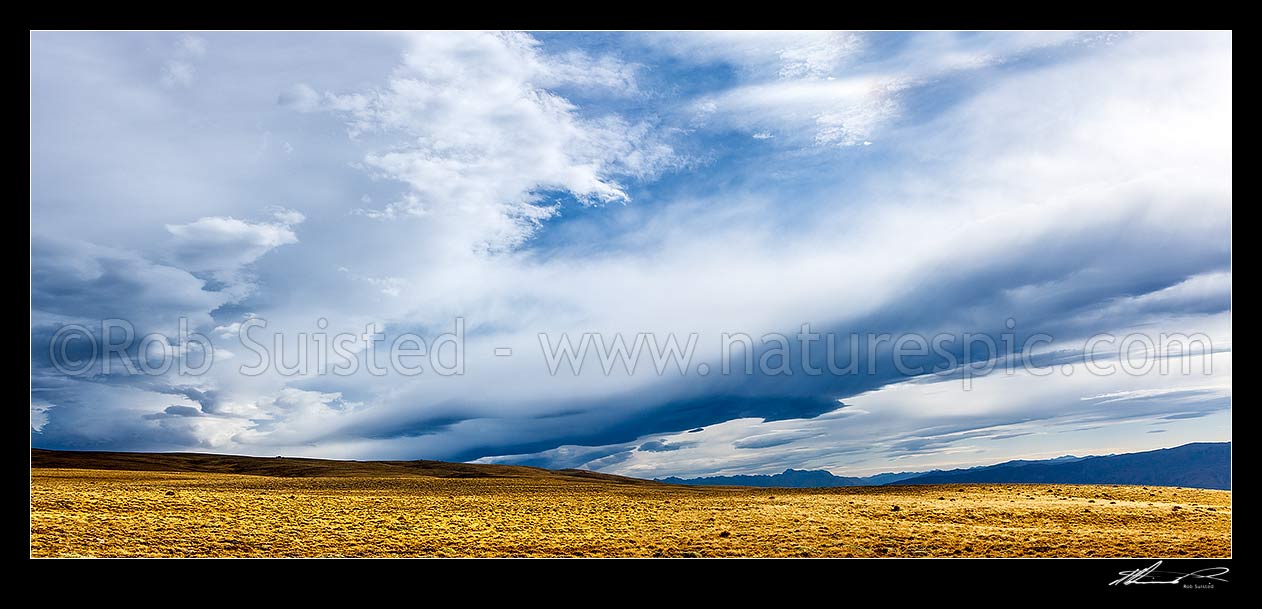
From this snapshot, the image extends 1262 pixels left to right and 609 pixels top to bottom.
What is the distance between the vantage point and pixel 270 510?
3316cm

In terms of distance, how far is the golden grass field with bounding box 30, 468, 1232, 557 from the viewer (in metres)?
26.3

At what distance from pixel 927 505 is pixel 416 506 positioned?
88.3 feet
